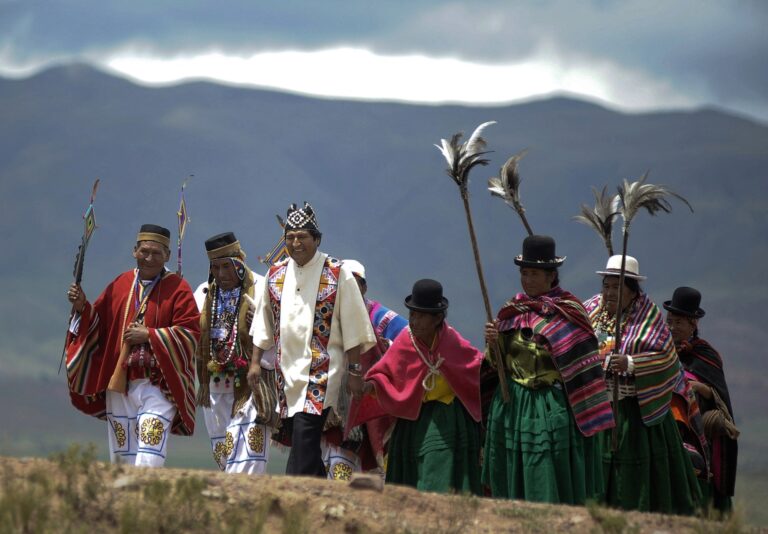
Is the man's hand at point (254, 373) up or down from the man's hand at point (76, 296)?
down

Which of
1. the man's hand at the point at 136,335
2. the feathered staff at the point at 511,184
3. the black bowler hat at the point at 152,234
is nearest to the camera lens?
the feathered staff at the point at 511,184

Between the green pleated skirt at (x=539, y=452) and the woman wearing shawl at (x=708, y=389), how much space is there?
6.59ft

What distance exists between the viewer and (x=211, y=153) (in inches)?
2253

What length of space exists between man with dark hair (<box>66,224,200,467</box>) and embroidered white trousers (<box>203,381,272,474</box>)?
1.27ft

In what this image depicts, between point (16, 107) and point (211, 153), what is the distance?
903 cm

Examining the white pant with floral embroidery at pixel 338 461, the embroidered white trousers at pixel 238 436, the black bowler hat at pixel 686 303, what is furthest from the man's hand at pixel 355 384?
the black bowler hat at pixel 686 303

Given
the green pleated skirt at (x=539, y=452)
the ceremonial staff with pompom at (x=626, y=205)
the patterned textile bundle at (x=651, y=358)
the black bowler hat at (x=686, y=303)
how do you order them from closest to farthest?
the green pleated skirt at (x=539, y=452)
the ceremonial staff with pompom at (x=626, y=205)
the patterned textile bundle at (x=651, y=358)
the black bowler hat at (x=686, y=303)

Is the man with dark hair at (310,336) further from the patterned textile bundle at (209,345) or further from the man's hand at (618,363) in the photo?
the man's hand at (618,363)

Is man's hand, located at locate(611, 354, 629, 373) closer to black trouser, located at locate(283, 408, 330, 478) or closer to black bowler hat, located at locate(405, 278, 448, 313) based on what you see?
black bowler hat, located at locate(405, 278, 448, 313)

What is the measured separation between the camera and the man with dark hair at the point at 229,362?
10859mm

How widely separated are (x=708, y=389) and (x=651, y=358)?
1.39 metres

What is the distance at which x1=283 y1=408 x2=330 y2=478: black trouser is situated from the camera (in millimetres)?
9609

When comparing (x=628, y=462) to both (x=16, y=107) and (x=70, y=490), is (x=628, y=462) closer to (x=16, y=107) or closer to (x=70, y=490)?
(x=70, y=490)

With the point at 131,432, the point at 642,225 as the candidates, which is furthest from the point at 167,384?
the point at 642,225
